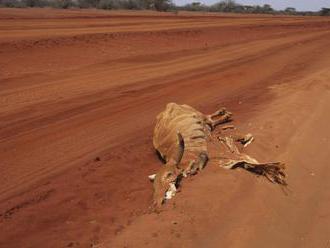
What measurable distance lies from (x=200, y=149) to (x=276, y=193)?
3.98 feet

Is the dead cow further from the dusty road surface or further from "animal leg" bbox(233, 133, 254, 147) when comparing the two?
the dusty road surface

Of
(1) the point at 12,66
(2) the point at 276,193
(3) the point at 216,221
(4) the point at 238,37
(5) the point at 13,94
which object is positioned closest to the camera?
(3) the point at 216,221

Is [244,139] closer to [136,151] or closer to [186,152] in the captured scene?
[186,152]

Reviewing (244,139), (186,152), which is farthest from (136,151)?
(244,139)

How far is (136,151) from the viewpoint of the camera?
26.2ft

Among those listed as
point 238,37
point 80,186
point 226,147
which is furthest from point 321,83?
point 238,37

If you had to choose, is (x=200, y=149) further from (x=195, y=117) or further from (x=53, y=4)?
(x=53, y=4)

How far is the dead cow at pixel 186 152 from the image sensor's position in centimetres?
637

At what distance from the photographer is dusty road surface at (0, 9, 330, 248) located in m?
5.47

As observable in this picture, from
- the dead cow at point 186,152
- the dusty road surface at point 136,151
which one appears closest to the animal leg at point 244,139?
the dead cow at point 186,152

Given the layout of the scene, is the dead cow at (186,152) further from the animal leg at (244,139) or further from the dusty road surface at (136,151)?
the dusty road surface at (136,151)

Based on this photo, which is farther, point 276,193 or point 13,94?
point 13,94

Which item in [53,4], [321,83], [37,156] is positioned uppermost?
[37,156]

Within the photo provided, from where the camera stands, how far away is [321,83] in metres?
13.6
